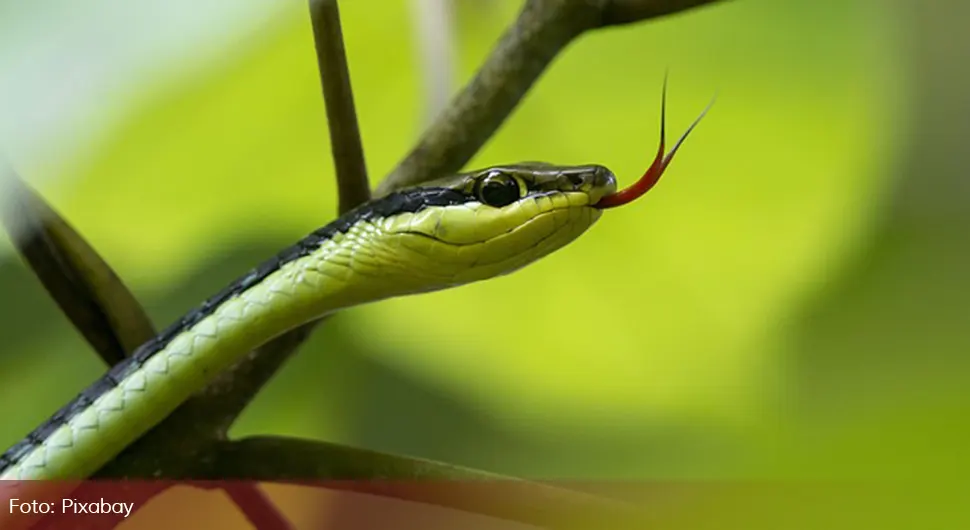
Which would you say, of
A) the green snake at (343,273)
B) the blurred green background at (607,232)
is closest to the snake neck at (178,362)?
the green snake at (343,273)

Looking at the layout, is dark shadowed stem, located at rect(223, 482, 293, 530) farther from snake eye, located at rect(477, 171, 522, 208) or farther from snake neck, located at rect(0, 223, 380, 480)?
snake eye, located at rect(477, 171, 522, 208)

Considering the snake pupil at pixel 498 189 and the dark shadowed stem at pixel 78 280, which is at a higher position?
the snake pupil at pixel 498 189

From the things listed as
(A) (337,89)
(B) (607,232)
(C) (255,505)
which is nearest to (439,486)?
(C) (255,505)

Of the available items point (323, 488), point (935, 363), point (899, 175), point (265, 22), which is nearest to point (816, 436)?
point (935, 363)

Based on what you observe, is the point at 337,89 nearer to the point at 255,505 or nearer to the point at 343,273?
the point at 343,273

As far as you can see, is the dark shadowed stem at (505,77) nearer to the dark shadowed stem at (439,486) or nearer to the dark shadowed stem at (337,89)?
the dark shadowed stem at (337,89)
